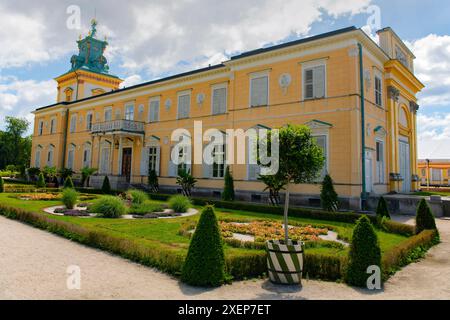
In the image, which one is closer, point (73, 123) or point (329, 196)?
point (329, 196)

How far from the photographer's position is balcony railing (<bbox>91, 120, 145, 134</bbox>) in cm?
2578

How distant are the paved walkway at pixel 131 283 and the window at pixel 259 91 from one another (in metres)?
13.3

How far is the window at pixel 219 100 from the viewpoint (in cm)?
2170

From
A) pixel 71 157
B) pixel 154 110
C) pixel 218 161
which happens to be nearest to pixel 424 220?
pixel 218 161

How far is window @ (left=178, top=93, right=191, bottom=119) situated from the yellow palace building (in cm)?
10

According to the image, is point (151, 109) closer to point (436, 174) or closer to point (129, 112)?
point (129, 112)

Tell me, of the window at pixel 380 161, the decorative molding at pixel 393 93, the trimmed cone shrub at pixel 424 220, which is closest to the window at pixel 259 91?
the window at pixel 380 161

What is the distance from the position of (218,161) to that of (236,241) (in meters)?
13.2

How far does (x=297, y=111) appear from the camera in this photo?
17.7 meters

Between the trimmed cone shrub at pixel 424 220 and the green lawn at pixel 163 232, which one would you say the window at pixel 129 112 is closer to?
the green lawn at pixel 163 232

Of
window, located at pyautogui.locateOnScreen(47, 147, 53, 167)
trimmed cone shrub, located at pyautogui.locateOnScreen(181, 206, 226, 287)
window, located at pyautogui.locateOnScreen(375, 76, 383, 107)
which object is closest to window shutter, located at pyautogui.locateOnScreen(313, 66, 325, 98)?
window, located at pyautogui.locateOnScreen(375, 76, 383, 107)

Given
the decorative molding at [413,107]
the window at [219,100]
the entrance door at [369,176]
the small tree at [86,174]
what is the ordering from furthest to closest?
the small tree at [86,174], the decorative molding at [413,107], the window at [219,100], the entrance door at [369,176]

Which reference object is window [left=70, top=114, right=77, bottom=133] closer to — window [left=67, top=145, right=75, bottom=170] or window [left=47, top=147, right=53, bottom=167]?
window [left=67, top=145, right=75, bottom=170]

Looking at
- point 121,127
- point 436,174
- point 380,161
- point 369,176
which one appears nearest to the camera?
point 369,176
